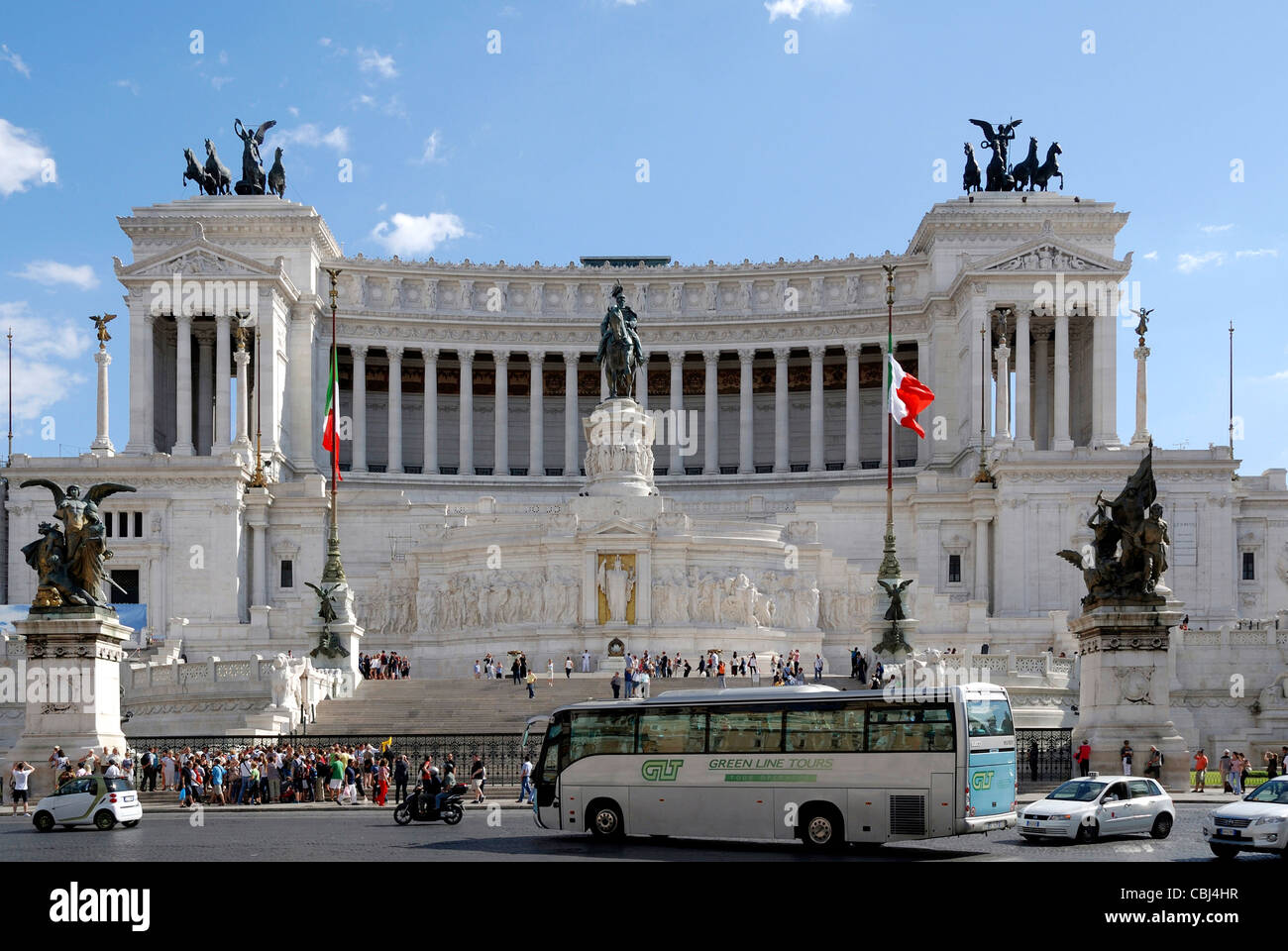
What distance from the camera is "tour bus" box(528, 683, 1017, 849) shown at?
1062 inches

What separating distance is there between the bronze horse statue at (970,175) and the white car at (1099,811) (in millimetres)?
71729

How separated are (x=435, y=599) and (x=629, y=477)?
977 centimetres

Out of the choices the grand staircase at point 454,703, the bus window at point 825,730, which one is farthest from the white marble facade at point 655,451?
the bus window at point 825,730

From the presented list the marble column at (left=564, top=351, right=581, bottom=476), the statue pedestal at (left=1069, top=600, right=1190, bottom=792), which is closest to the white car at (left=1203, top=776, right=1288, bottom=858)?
the statue pedestal at (left=1069, top=600, right=1190, bottom=792)

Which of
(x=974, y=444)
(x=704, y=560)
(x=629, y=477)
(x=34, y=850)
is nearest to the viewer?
(x=34, y=850)

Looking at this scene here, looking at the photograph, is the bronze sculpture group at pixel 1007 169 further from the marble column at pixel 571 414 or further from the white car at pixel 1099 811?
the white car at pixel 1099 811

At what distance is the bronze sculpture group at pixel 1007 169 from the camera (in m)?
96.4

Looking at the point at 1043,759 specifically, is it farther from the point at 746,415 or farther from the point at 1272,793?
the point at 746,415

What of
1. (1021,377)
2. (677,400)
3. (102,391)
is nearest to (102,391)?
(102,391)

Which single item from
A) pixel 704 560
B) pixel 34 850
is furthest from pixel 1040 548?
pixel 34 850

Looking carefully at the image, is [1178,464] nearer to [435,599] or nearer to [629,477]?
[629,477]
